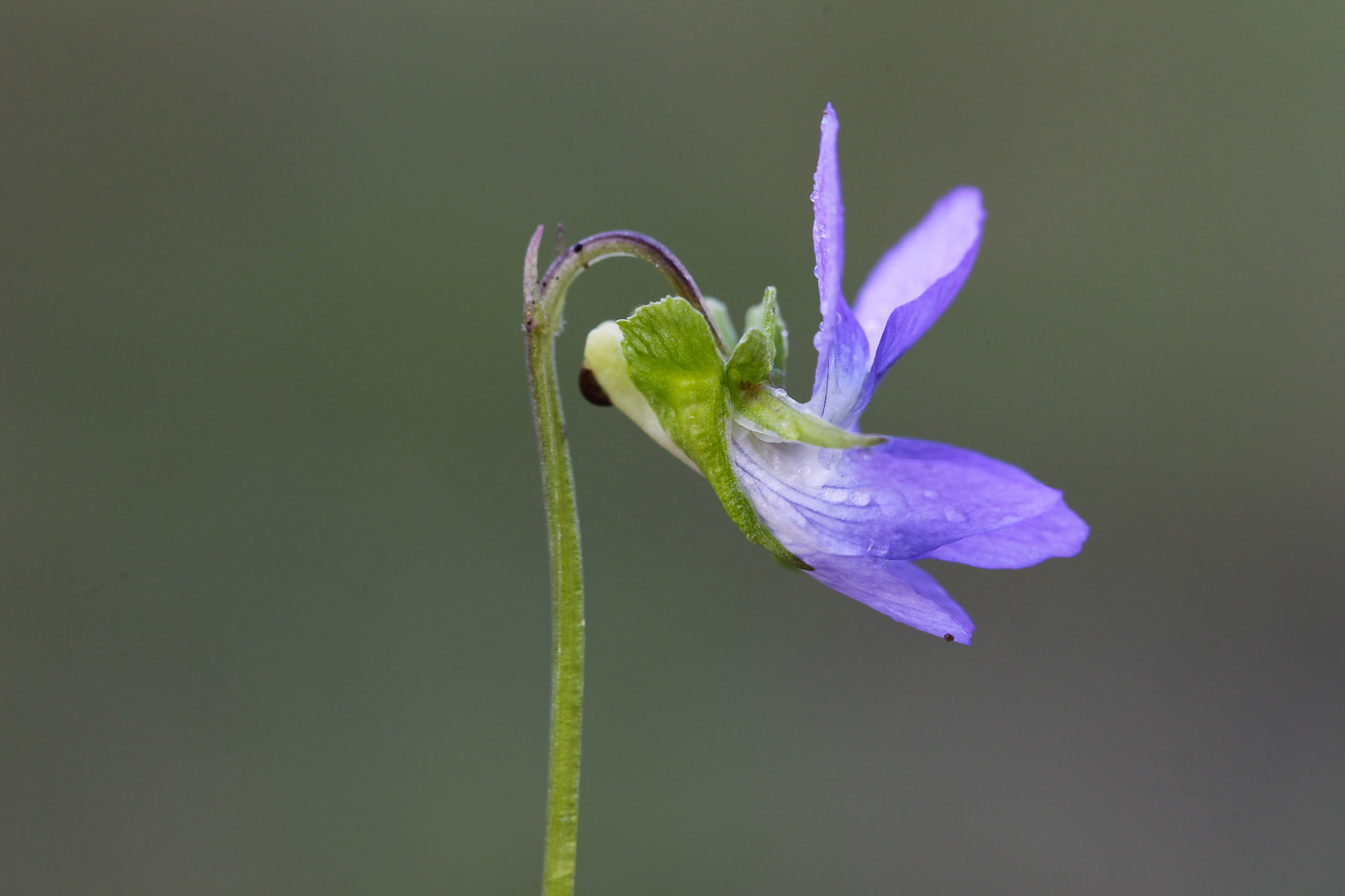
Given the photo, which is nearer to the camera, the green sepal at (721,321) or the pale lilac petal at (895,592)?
the pale lilac petal at (895,592)

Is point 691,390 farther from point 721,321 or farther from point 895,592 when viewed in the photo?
point 895,592

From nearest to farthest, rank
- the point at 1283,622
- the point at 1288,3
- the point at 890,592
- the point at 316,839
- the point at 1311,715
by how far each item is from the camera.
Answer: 1. the point at 890,592
2. the point at 316,839
3. the point at 1311,715
4. the point at 1283,622
5. the point at 1288,3

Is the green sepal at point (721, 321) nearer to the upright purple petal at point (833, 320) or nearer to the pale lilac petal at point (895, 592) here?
the upright purple petal at point (833, 320)

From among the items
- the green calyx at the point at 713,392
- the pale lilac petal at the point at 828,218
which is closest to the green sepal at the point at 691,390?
the green calyx at the point at 713,392

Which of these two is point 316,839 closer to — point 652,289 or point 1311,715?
point 652,289

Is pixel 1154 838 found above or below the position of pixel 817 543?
below

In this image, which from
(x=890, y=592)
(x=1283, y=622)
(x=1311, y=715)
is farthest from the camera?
(x=1283, y=622)

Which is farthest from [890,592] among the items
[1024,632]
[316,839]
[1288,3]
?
[1288,3]
